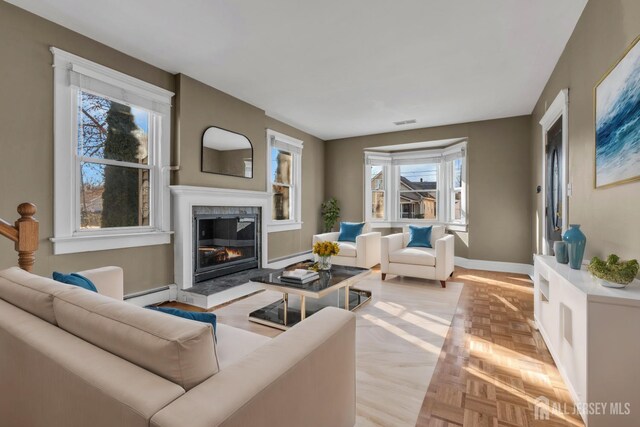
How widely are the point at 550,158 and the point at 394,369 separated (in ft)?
10.6

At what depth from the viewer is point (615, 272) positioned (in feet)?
5.21

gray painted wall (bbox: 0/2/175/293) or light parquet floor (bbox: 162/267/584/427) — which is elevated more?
gray painted wall (bbox: 0/2/175/293)

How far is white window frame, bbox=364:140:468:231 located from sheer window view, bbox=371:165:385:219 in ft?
0.28

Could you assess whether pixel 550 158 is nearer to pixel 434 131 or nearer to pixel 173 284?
pixel 434 131

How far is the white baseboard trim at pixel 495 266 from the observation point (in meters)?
5.16

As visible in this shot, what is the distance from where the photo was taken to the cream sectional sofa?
2.57 feet

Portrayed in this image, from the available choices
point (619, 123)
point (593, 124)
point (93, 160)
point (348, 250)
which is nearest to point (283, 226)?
point (348, 250)

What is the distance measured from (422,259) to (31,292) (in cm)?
400

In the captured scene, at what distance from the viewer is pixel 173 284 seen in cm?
366

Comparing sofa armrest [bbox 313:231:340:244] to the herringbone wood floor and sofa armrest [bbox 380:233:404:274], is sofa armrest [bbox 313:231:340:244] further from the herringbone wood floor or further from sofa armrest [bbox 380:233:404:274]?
the herringbone wood floor

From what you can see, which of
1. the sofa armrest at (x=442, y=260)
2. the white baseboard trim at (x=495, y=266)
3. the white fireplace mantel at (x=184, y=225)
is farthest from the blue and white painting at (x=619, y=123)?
the white fireplace mantel at (x=184, y=225)

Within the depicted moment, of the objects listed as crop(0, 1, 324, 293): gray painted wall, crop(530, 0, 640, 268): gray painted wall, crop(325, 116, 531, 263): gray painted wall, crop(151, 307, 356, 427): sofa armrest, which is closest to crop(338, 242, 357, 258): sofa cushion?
crop(0, 1, 324, 293): gray painted wall

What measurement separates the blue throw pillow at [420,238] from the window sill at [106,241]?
342cm

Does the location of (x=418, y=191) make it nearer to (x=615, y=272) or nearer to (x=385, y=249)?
(x=385, y=249)
